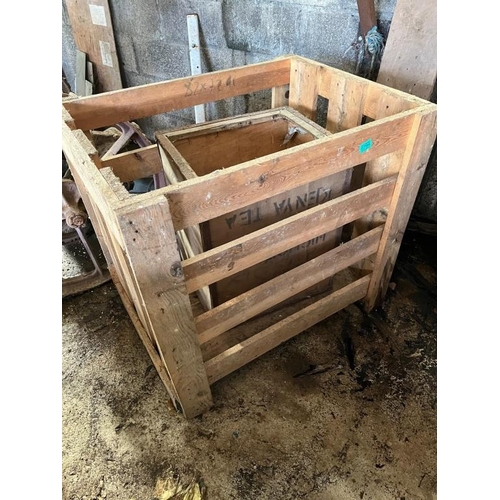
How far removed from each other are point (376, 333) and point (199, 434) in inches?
38.1

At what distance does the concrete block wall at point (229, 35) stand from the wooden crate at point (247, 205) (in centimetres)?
34

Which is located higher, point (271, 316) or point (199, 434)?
point (271, 316)

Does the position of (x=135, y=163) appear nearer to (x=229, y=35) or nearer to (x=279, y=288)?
(x=279, y=288)

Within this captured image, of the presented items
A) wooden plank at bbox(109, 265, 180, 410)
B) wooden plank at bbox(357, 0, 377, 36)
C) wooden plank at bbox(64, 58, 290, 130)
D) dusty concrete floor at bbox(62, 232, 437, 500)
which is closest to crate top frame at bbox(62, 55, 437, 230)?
Answer: wooden plank at bbox(64, 58, 290, 130)

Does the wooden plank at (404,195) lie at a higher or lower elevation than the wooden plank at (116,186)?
lower

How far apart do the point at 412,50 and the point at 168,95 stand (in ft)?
3.65

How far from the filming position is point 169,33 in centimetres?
252

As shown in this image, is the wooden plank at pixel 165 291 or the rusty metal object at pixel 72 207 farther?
the rusty metal object at pixel 72 207

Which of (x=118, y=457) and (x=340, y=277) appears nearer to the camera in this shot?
(x=118, y=457)

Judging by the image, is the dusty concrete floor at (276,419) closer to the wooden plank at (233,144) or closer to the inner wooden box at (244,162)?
the inner wooden box at (244,162)

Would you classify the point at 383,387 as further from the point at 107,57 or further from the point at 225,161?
the point at 107,57

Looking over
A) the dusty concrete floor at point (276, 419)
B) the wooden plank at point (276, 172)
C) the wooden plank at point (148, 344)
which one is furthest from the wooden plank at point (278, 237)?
the dusty concrete floor at point (276, 419)

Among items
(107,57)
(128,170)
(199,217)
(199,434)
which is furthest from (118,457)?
(107,57)

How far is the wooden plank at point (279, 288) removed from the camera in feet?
4.36
